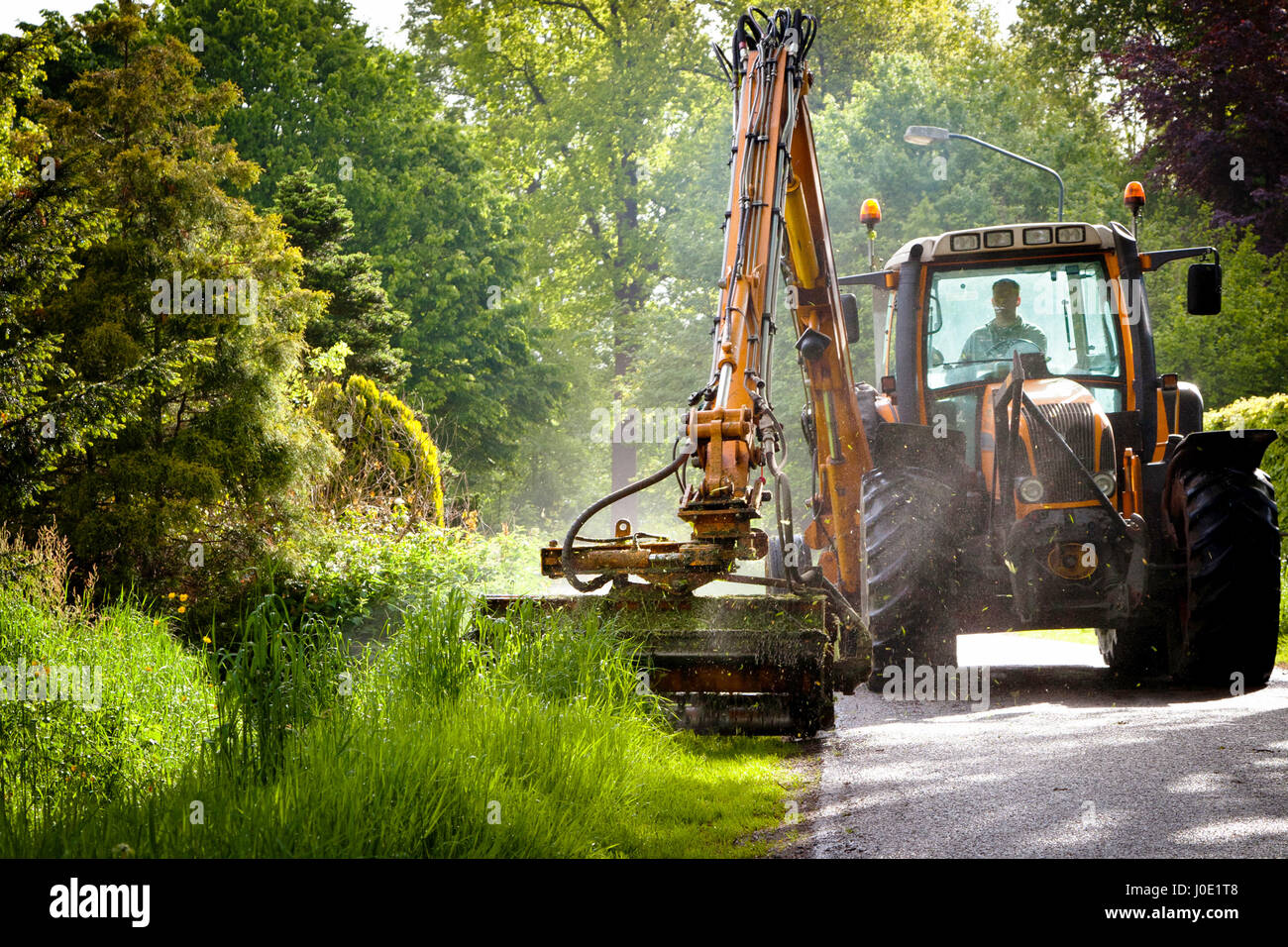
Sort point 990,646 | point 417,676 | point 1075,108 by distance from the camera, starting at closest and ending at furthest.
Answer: point 417,676 < point 990,646 < point 1075,108

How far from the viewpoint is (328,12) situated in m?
27.5

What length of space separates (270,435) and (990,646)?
7.35 meters

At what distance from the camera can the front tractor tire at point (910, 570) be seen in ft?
24.5

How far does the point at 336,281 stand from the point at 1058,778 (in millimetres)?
15445

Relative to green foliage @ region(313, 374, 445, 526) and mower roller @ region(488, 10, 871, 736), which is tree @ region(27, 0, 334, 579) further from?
mower roller @ region(488, 10, 871, 736)

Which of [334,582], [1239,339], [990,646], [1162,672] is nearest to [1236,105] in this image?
[1239,339]

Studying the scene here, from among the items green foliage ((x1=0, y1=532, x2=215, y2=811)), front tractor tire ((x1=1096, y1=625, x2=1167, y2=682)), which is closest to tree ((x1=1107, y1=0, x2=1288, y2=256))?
front tractor tire ((x1=1096, y1=625, x2=1167, y2=682))

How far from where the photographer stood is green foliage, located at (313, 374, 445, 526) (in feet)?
50.5

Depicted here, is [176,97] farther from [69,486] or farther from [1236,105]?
[1236,105]

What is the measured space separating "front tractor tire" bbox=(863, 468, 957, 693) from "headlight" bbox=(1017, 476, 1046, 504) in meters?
0.44

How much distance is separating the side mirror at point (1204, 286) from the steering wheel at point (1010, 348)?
1.10 metres

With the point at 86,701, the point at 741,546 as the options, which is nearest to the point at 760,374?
the point at 741,546

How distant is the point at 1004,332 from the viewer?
8836mm

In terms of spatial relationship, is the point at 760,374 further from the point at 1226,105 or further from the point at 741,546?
the point at 1226,105
